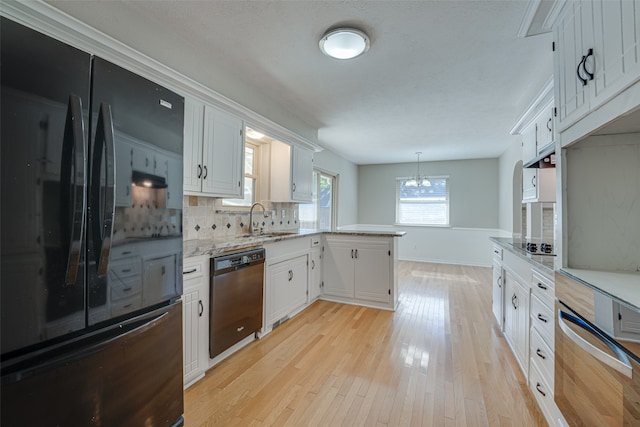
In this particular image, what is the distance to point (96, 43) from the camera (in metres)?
1.63

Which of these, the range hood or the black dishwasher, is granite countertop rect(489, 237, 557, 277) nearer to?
the range hood

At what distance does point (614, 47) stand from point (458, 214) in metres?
6.18

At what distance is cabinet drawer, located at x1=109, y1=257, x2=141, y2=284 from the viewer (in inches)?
44.1

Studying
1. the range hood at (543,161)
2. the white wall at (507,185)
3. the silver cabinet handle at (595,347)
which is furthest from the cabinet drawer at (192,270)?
the white wall at (507,185)

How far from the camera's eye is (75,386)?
3.24 feet

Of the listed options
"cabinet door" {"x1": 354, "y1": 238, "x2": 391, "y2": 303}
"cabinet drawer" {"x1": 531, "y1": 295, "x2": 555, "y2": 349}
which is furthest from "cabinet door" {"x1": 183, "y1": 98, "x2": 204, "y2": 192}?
"cabinet drawer" {"x1": 531, "y1": 295, "x2": 555, "y2": 349}

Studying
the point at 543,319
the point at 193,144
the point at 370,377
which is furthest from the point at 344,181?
the point at 543,319

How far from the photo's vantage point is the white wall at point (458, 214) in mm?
6426

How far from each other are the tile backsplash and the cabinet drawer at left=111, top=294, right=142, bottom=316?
4.22ft

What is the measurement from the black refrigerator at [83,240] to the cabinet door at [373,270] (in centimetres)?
252

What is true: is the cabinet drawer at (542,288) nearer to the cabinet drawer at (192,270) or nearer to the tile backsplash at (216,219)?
the cabinet drawer at (192,270)

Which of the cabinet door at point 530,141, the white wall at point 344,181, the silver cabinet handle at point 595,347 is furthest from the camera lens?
the white wall at point 344,181

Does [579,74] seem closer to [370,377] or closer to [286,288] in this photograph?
[370,377]

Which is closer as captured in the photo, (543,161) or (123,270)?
(123,270)
